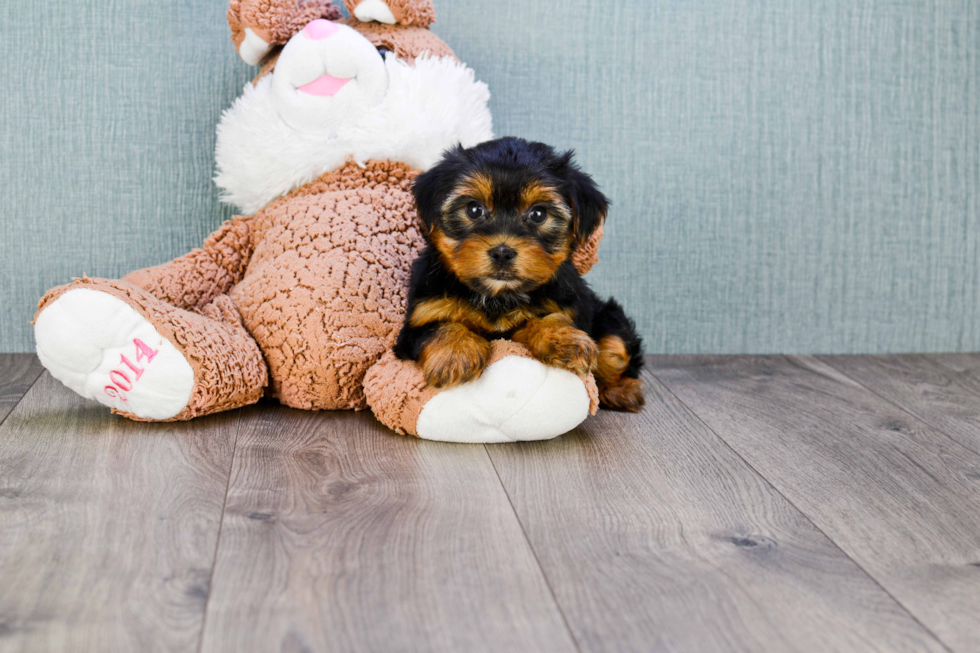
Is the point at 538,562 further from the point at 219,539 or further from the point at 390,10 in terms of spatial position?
the point at 390,10

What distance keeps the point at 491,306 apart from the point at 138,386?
0.84m

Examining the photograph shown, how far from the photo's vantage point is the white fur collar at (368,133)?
246 cm

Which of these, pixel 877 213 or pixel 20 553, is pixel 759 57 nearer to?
pixel 877 213

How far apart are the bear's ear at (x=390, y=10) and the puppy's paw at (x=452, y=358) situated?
107 centimetres

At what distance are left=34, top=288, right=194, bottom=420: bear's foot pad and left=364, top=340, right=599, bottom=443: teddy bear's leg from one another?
51cm

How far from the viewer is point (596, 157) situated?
3002 millimetres

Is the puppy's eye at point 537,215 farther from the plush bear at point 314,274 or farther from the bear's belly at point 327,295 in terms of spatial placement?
the bear's belly at point 327,295

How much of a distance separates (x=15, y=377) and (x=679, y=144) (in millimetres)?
2249

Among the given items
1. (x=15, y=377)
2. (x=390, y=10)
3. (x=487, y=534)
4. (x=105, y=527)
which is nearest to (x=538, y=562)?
(x=487, y=534)

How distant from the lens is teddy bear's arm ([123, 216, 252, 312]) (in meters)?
2.40

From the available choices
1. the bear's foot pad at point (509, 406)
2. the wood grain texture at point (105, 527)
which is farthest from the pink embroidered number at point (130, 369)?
the bear's foot pad at point (509, 406)

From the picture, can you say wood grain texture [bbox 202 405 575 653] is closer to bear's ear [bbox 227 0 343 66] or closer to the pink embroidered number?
the pink embroidered number

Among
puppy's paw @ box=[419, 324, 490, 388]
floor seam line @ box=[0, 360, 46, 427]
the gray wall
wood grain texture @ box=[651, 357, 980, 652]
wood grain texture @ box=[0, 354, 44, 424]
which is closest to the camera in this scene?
wood grain texture @ box=[651, 357, 980, 652]

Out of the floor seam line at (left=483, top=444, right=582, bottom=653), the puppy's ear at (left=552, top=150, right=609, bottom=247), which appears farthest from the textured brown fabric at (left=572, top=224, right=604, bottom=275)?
the floor seam line at (left=483, top=444, right=582, bottom=653)
